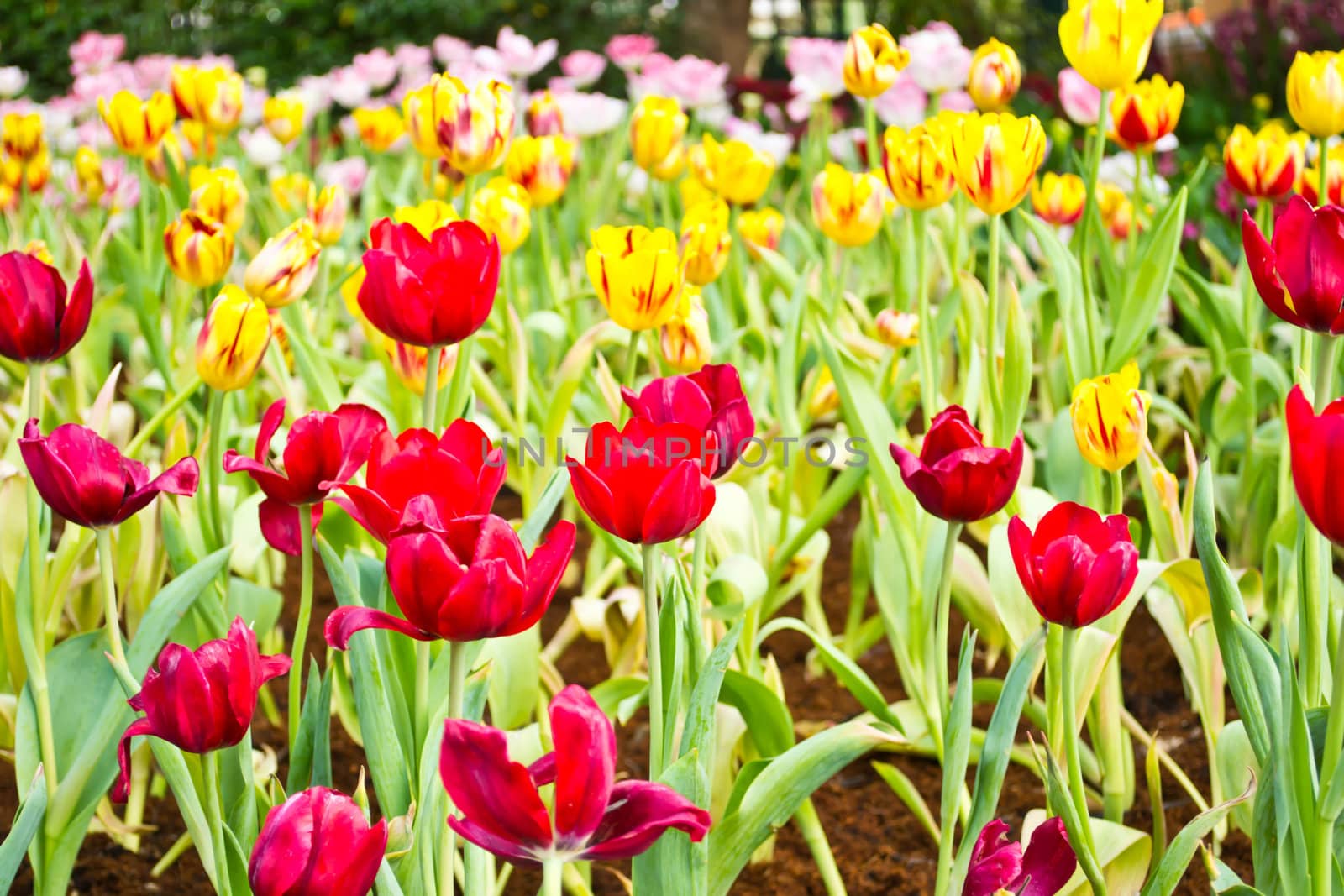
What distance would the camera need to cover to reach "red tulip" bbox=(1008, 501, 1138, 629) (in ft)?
2.55

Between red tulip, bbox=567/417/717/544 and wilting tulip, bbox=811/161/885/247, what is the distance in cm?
100

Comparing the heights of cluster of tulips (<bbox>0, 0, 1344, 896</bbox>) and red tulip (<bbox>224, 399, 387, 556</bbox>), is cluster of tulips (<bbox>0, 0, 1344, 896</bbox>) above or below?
below

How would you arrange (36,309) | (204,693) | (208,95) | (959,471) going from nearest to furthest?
(204,693) < (959,471) < (36,309) < (208,95)

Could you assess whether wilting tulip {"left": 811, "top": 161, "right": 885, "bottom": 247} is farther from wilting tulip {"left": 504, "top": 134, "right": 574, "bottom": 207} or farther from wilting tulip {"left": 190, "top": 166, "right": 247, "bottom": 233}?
wilting tulip {"left": 190, "top": 166, "right": 247, "bottom": 233}

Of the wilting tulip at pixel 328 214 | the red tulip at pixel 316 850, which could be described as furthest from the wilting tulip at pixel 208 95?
the red tulip at pixel 316 850

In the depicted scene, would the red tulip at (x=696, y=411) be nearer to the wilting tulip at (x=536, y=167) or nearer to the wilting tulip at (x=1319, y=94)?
the wilting tulip at (x=1319, y=94)

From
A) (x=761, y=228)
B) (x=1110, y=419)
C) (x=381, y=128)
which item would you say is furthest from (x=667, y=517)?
(x=381, y=128)

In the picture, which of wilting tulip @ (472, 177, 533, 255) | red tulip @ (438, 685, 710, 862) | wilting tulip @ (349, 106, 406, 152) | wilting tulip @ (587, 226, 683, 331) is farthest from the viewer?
wilting tulip @ (349, 106, 406, 152)

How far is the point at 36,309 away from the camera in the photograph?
1.00 meters

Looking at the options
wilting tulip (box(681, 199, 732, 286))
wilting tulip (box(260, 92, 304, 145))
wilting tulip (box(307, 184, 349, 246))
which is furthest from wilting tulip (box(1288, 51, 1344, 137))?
wilting tulip (box(260, 92, 304, 145))

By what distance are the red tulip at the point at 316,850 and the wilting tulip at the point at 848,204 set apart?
123 centimetres

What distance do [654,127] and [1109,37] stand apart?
797 mm

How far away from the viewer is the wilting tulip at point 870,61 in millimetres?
1803

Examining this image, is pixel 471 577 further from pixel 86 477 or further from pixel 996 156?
pixel 996 156
